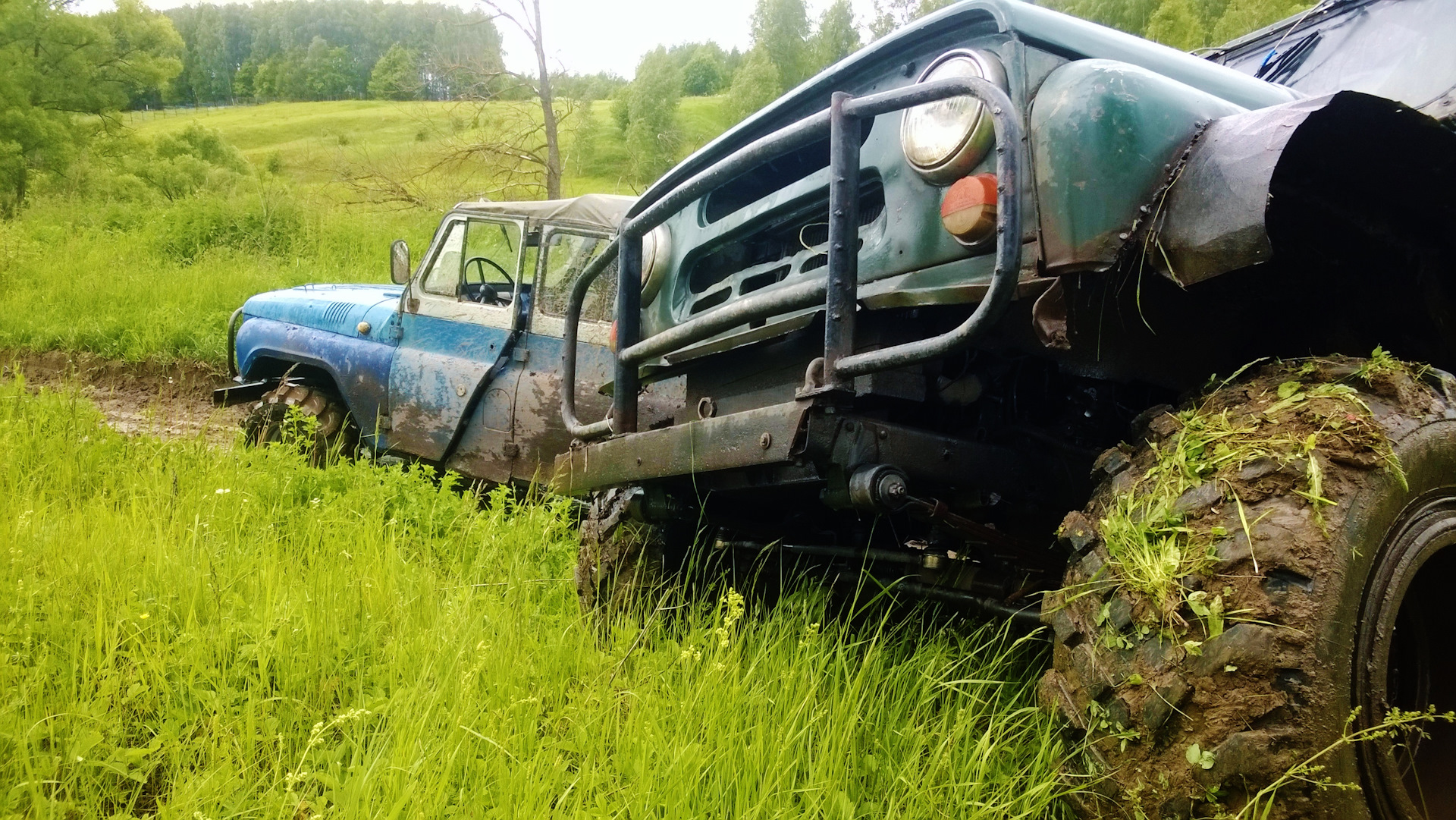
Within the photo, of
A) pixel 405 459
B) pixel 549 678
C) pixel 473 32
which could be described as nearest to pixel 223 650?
pixel 549 678

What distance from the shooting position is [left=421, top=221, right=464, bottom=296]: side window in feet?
18.0

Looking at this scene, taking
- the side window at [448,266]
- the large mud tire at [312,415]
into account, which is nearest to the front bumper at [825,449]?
the side window at [448,266]

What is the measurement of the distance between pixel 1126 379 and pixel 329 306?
5.30 m

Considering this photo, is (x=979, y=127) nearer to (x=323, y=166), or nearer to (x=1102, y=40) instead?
(x=1102, y=40)

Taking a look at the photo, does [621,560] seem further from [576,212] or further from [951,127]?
[576,212]

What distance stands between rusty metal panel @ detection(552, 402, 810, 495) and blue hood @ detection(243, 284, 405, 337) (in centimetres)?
351

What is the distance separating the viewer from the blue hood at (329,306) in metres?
5.71

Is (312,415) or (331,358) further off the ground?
(331,358)

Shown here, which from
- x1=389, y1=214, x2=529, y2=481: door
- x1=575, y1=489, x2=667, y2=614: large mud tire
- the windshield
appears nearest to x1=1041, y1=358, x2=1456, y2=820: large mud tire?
x1=575, y1=489, x2=667, y2=614: large mud tire

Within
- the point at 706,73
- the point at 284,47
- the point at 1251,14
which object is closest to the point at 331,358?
the point at 1251,14

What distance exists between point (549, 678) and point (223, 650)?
801 millimetres

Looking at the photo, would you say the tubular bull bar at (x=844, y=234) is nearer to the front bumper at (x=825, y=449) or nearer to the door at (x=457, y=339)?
the front bumper at (x=825, y=449)

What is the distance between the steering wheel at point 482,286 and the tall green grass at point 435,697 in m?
2.50

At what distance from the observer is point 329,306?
589 centimetres
